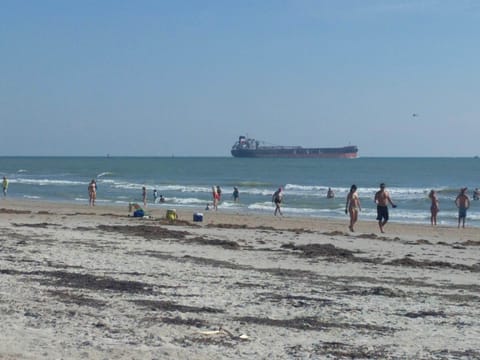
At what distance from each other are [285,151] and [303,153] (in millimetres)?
3800

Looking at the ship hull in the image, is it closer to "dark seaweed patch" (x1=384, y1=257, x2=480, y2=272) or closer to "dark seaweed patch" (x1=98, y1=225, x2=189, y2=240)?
"dark seaweed patch" (x1=98, y1=225, x2=189, y2=240)

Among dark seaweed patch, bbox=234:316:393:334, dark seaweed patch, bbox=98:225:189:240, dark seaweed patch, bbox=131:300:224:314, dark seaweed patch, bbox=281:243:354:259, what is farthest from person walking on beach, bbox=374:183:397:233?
dark seaweed patch, bbox=234:316:393:334

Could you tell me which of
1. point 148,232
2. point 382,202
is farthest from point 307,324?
point 382,202

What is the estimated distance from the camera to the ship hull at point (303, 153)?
486ft

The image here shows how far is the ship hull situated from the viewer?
486ft

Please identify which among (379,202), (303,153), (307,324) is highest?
(303,153)

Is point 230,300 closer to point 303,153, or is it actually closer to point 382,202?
point 382,202

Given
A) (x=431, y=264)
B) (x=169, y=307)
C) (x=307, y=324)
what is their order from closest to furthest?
(x=307, y=324) → (x=169, y=307) → (x=431, y=264)

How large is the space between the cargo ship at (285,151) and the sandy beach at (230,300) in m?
132

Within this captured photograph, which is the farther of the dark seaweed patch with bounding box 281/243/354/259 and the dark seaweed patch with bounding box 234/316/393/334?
the dark seaweed patch with bounding box 281/243/354/259

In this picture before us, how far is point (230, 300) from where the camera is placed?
8.98 m

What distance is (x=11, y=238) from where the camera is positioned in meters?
15.8

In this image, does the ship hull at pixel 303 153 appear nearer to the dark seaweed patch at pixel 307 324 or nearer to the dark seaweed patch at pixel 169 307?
the dark seaweed patch at pixel 169 307

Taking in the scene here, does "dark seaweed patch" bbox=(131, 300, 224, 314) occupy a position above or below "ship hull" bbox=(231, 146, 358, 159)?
below
